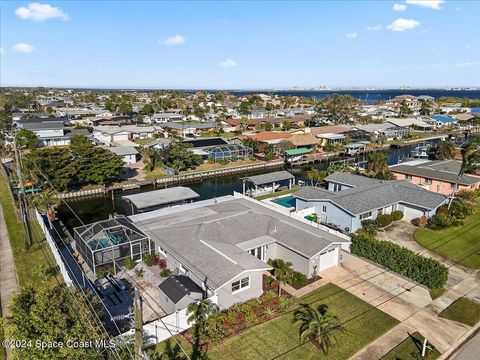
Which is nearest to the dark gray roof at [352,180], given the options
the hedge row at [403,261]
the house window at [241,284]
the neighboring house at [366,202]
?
the neighboring house at [366,202]

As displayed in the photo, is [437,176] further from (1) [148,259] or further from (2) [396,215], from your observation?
(1) [148,259]

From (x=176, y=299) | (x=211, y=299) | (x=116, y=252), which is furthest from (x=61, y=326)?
(x=116, y=252)

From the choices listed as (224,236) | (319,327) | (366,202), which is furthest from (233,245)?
(366,202)

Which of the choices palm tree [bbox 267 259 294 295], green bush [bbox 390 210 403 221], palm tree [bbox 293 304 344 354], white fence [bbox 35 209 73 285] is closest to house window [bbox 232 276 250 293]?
palm tree [bbox 267 259 294 295]

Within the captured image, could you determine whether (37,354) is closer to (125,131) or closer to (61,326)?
(61,326)

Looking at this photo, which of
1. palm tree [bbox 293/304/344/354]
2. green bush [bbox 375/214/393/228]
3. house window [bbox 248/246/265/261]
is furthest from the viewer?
green bush [bbox 375/214/393/228]

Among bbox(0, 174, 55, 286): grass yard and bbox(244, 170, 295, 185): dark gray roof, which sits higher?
bbox(244, 170, 295, 185): dark gray roof

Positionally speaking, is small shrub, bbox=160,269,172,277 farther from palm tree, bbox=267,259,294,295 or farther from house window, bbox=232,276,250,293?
palm tree, bbox=267,259,294,295
